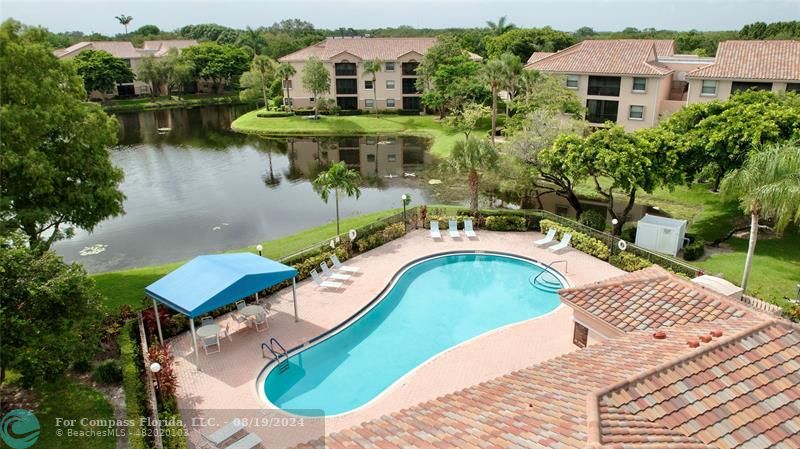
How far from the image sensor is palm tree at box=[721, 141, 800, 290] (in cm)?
1909

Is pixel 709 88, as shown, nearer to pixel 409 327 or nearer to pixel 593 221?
pixel 593 221

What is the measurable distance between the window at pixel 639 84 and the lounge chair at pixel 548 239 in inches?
1070

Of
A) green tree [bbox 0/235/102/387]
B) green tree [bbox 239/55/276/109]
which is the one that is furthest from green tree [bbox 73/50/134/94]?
green tree [bbox 0/235/102/387]

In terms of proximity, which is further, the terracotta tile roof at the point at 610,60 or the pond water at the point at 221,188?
the terracotta tile roof at the point at 610,60

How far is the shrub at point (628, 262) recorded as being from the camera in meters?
23.1

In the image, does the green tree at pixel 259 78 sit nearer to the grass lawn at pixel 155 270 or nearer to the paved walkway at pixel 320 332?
the grass lawn at pixel 155 270

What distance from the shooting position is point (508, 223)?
28.7 metres

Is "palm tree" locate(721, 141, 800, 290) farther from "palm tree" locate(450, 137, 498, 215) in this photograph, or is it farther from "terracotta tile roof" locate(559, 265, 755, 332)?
"palm tree" locate(450, 137, 498, 215)

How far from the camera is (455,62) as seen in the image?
205 ft

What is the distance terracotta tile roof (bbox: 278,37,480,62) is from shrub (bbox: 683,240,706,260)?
50.7 m

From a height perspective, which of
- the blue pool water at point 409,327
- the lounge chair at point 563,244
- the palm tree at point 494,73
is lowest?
the blue pool water at point 409,327

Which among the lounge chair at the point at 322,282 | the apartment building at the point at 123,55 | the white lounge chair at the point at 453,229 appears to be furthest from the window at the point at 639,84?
the apartment building at the point at 123,55

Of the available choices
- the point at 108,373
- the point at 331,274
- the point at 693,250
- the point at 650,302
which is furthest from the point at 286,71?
the point at 650,302

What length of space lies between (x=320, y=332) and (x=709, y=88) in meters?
39.3
